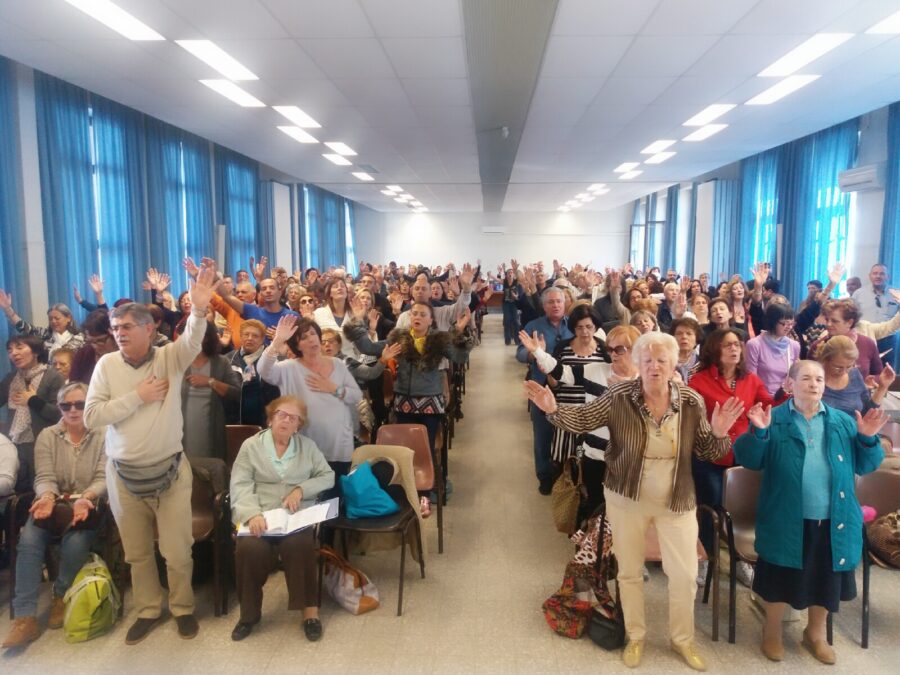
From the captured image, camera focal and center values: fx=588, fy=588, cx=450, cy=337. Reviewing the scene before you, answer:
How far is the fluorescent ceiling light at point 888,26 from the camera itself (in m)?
4.09

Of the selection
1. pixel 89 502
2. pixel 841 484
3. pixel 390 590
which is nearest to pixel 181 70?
pixel 89 502

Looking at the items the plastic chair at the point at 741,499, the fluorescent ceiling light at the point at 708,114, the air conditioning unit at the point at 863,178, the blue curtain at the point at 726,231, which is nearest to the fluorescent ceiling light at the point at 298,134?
the fluorescent ceiling light at the point at 708,114

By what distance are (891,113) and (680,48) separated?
13.1 ft

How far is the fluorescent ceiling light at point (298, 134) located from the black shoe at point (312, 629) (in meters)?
6.44

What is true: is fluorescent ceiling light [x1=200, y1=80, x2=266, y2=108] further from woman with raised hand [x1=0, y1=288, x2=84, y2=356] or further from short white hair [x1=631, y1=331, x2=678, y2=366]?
short white hair [x1=631, y1=331, x2=678, y2=366]

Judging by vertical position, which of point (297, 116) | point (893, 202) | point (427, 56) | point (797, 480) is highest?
point (297, 116)

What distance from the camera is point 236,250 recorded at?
34.3 feet

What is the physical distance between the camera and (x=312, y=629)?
277 cm

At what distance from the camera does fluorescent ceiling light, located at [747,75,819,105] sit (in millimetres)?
5500

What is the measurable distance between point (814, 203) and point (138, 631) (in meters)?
9.73

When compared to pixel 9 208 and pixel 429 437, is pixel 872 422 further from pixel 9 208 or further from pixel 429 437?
pixel 9 208

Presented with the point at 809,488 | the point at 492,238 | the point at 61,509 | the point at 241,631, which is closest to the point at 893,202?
the point at 809,488

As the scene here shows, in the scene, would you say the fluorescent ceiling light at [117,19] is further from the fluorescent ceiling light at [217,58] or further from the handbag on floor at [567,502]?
the handbag on floor at [567,502]

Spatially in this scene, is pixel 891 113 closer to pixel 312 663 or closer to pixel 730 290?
pixel 730 290
